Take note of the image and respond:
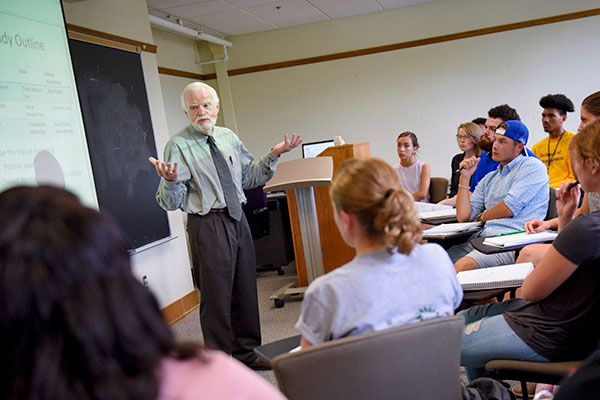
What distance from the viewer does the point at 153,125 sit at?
4215 mm

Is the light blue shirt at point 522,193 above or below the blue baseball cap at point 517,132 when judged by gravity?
below

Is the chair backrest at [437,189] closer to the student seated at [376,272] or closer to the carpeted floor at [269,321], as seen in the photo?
the carpeted floor at [269,321]

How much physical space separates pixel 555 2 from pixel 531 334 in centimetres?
594

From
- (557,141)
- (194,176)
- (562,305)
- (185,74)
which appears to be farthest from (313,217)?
(185,74)

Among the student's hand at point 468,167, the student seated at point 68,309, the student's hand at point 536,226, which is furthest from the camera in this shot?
the student's hand at point 468,167

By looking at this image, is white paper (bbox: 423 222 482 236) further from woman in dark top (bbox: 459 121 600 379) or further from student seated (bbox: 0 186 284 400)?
student seated (bbox: 0 186 284 400)

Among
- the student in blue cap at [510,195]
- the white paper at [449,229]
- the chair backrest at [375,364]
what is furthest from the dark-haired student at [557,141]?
the chair backrest at [375,364]

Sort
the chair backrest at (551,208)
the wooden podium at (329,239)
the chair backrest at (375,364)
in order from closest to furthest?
1. the chair backrest at (375,364)
2. the chair backrest at (551,208)
3. the wooden podium at (329,239)

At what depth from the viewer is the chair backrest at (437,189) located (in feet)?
15.8

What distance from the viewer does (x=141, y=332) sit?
62 cm

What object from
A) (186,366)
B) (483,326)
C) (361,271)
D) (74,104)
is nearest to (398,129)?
(74,104)

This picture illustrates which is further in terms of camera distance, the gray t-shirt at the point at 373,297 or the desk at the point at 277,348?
the desk at the point at 277,348

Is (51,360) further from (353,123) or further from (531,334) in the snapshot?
(353,123)

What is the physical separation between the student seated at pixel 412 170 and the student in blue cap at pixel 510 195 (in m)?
1.65
